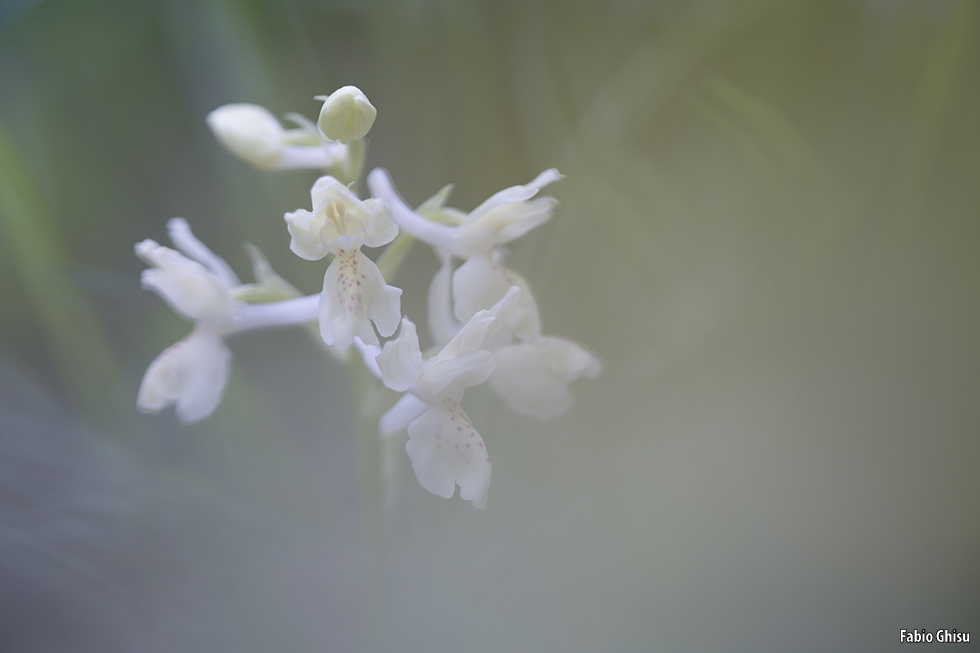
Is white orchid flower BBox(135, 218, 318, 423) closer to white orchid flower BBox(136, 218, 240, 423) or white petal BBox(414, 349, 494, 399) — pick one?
white orchid flower BBox(136, 218, 240, 423)

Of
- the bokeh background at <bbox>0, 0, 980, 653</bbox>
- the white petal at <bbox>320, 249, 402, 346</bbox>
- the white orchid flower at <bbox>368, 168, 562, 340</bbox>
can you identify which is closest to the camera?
the white petal at <bbox>320, 249, 402, 346</bbox>

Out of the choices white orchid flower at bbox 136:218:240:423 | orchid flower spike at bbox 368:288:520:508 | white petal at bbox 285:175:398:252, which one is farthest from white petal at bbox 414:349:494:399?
white orchid flower at bbox 136:218:240:423

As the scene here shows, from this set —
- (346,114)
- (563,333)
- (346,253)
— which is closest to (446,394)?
(346,253)

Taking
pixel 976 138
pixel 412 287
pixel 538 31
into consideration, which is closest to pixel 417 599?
pixel 412 287

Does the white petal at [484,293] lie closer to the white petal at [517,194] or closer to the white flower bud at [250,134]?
the white petal at [517,194]

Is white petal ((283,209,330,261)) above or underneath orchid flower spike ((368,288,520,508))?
above

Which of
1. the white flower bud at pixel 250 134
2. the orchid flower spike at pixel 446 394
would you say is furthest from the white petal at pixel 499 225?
the white flower bud at pixel 250 134
